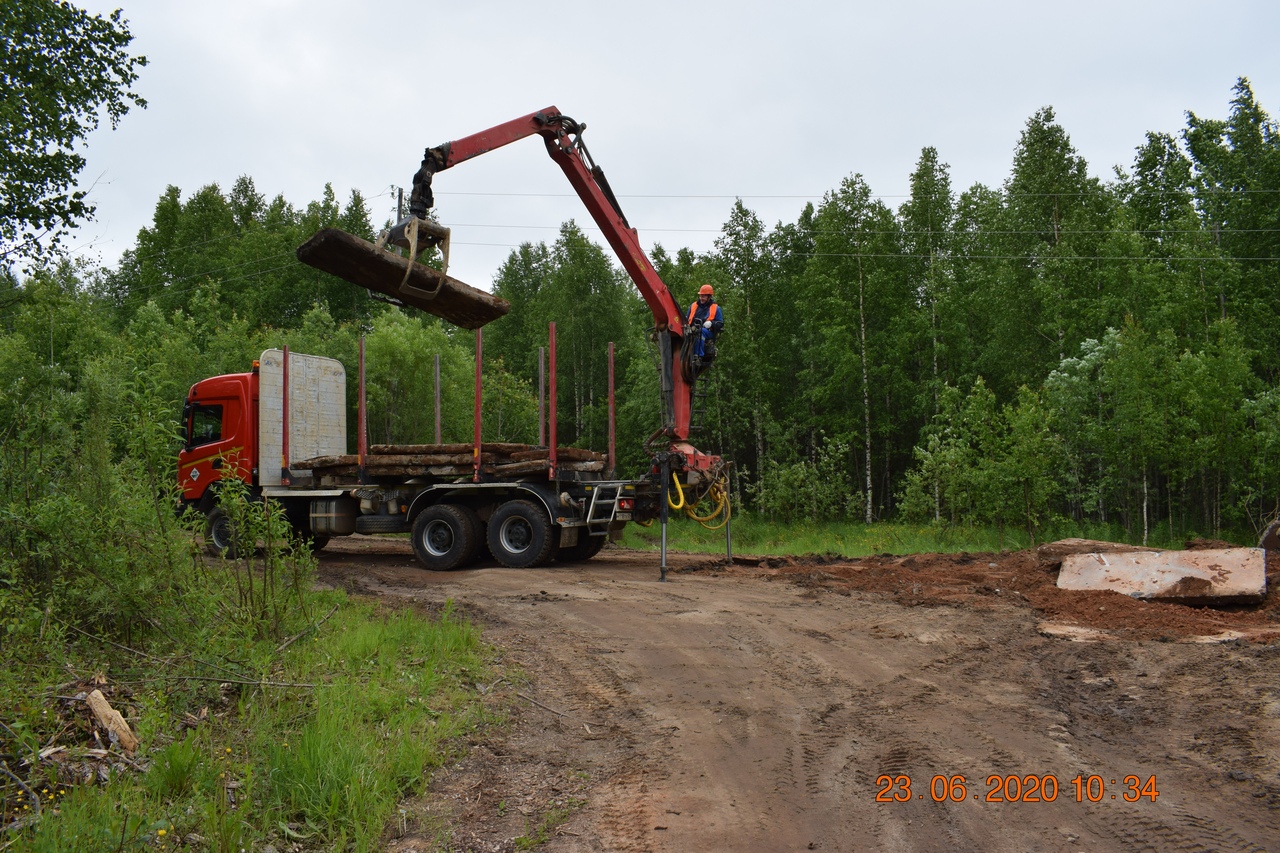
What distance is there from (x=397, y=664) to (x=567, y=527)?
21.5 ft

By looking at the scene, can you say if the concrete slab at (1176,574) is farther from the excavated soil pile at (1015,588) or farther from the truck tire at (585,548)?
the truck tire at (585,548)

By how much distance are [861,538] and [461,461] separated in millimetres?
9269

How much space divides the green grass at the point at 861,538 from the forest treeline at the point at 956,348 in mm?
485

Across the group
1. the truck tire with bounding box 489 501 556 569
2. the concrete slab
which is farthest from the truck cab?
the concrete slab

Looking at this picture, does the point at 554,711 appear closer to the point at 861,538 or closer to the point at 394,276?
the point at 394,276

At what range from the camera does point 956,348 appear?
95.2ft

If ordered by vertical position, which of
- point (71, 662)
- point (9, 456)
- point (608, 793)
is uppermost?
point (9, 456)

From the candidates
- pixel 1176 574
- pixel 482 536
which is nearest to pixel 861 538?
pixel 482 536

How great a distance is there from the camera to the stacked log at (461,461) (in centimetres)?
1316

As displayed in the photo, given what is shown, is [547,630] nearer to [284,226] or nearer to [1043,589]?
[1043,589]

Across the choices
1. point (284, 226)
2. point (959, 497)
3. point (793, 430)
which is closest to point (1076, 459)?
point (959, 497)

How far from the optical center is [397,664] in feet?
21.3

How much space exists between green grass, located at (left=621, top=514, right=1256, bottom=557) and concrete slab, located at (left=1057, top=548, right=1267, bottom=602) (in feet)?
17.4

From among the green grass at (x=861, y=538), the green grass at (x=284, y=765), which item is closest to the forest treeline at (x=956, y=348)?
the green grass at (x=861, y=538)
